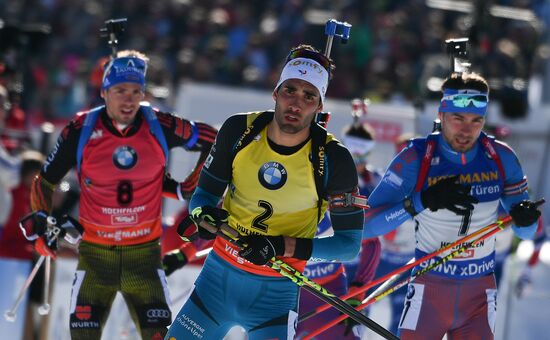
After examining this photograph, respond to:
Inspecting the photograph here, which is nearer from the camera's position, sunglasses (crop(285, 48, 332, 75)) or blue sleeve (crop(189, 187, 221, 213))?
blue sleeve (crop(189, 187, 221, 213))

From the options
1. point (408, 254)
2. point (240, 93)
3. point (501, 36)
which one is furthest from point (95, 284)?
point (501, 36)

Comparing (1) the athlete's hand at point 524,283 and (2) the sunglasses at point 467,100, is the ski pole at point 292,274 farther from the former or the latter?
(1) the athlete's hand at point 524,283

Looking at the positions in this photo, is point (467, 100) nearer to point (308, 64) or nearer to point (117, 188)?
point (308, 64)

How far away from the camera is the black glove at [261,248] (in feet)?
19.2

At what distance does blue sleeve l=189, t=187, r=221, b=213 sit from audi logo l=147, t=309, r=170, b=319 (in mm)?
1373

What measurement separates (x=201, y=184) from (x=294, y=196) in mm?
561

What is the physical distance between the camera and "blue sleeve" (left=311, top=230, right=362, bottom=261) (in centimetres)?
607

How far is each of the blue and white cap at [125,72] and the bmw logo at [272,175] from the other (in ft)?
6.02

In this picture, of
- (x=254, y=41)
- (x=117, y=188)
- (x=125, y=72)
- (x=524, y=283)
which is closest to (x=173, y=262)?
(x=117, y=188)


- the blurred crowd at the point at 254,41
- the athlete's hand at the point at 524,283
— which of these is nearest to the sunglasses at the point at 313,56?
the athlete's hand at the point at 524,283

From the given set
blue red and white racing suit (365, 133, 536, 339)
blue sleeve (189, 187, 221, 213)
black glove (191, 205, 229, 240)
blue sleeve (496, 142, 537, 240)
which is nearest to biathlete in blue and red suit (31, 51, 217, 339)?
blue sleeve (189, 187, 221, 213)

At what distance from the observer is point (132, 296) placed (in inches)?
295

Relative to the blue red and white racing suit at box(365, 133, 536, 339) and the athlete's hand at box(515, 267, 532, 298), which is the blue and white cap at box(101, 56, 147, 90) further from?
the athlete's hand at box(515, 267, 532, 298)

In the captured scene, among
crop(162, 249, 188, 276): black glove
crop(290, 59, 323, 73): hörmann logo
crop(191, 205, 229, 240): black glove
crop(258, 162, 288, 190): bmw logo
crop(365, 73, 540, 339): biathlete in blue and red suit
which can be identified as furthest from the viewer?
crop(162, 249, 188, 276): black glove
